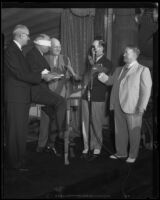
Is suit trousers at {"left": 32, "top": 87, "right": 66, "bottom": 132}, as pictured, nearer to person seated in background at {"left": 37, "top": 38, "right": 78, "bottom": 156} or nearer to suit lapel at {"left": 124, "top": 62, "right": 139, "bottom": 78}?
person seated in background at {"left": 37, "top": 38, "right": 78, "bottom": 156}

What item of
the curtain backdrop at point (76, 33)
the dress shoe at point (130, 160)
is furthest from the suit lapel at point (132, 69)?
the dress shoe at point (130, 160)

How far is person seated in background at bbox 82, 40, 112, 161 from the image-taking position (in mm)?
5246

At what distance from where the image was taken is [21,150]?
515cm

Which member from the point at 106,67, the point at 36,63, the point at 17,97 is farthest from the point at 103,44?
the point at 17,97

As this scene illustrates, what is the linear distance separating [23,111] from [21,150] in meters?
0.49

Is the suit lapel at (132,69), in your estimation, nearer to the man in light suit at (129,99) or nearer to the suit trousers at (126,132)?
the man in light suit at (129,99)

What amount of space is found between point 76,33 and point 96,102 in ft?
3.00

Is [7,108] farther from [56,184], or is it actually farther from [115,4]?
[115,4]

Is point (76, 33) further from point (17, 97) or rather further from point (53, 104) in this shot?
point (17, 97)

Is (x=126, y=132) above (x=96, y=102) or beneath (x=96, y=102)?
beneath

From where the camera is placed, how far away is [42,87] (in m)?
5.26

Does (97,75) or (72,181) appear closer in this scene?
(72,181)

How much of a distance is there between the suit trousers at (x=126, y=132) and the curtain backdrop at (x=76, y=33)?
87cm

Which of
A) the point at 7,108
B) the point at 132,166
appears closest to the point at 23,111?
the point at 7,108
